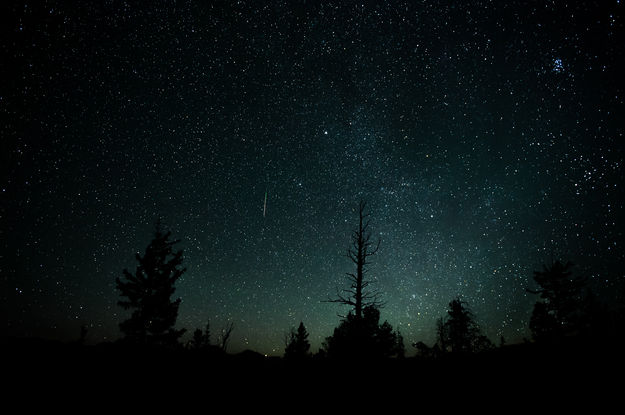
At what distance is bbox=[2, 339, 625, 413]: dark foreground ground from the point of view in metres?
5.24

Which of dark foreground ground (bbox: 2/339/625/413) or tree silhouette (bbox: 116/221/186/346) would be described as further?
tree silhouette (bbox: 116/221/186/346)

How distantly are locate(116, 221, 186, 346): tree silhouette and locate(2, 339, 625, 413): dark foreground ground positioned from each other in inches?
491

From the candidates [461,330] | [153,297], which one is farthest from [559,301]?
[153,297]

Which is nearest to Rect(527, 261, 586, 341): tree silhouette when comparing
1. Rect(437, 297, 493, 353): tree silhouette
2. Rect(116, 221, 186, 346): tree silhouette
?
Rect(437, 297, 493, 353): tree silhouette

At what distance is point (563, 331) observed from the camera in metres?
22.1

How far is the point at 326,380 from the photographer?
7164mm

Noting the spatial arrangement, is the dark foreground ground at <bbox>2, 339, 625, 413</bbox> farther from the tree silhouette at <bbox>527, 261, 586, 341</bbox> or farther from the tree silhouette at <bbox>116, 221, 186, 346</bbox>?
the tree silhouette at <bbox>527, 261, 586, 341</bbox>

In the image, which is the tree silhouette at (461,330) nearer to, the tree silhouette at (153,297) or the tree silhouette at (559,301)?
the tree silhouette at (559,301)

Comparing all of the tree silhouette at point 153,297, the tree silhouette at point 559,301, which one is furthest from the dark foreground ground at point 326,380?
the tree silhouette at point 559,301

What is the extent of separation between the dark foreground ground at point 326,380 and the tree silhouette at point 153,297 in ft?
40.9

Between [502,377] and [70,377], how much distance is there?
9914mm

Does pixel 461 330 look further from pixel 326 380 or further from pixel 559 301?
pixel 326 380

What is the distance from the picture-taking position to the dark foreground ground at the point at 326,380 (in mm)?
5238

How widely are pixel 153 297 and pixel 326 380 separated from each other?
17929 mm
